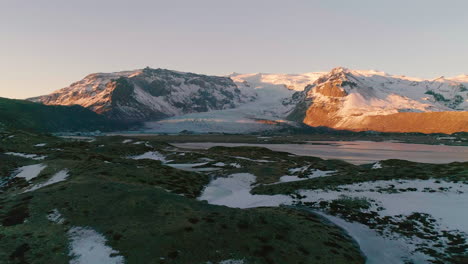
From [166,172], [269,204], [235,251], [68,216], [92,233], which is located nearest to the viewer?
[235,251]

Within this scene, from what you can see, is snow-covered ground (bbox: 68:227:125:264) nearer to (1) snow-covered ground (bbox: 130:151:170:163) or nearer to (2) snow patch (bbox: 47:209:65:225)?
(2) snow patch (bbox: 47:209:65:225)

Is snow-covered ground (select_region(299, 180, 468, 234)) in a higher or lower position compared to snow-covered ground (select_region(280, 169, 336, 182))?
higher

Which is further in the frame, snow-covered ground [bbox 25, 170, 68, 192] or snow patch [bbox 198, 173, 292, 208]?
snow-covered ground [bbox 25, 170, 68, 192]

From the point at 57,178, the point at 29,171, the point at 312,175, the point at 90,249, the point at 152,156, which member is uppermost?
the point at 29,171

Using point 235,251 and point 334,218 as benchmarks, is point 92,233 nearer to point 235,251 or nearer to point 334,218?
point 235,251

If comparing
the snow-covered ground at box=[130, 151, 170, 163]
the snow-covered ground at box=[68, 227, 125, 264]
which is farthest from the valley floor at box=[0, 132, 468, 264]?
the snow-covered ground at box=[130, 151, 170, 163]

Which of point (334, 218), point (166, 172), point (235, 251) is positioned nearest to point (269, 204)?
point (334, 218)

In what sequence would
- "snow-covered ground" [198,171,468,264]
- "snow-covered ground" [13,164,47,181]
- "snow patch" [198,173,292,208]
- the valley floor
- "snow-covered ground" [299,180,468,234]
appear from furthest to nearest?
"snow-covered ground" [13,164,47,181]
"snow patch" [198,173,292,208]
"snow-covered ground" [299,180,468,234]
"snow-covered ground" [198,171,468,264]
the valley floor

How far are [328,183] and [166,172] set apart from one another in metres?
33.7

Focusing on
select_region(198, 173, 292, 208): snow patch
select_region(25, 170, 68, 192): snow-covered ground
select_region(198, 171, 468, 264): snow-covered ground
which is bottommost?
select_region(198, 173, 292, 208): snow patch

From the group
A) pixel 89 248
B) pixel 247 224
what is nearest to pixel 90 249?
pixel 89 248

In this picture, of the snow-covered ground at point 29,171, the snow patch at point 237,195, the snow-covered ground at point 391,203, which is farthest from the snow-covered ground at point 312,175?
the snow-covered ground at point 29,171

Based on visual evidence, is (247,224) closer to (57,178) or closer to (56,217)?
(56,217)

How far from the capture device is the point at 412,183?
45344 mm
